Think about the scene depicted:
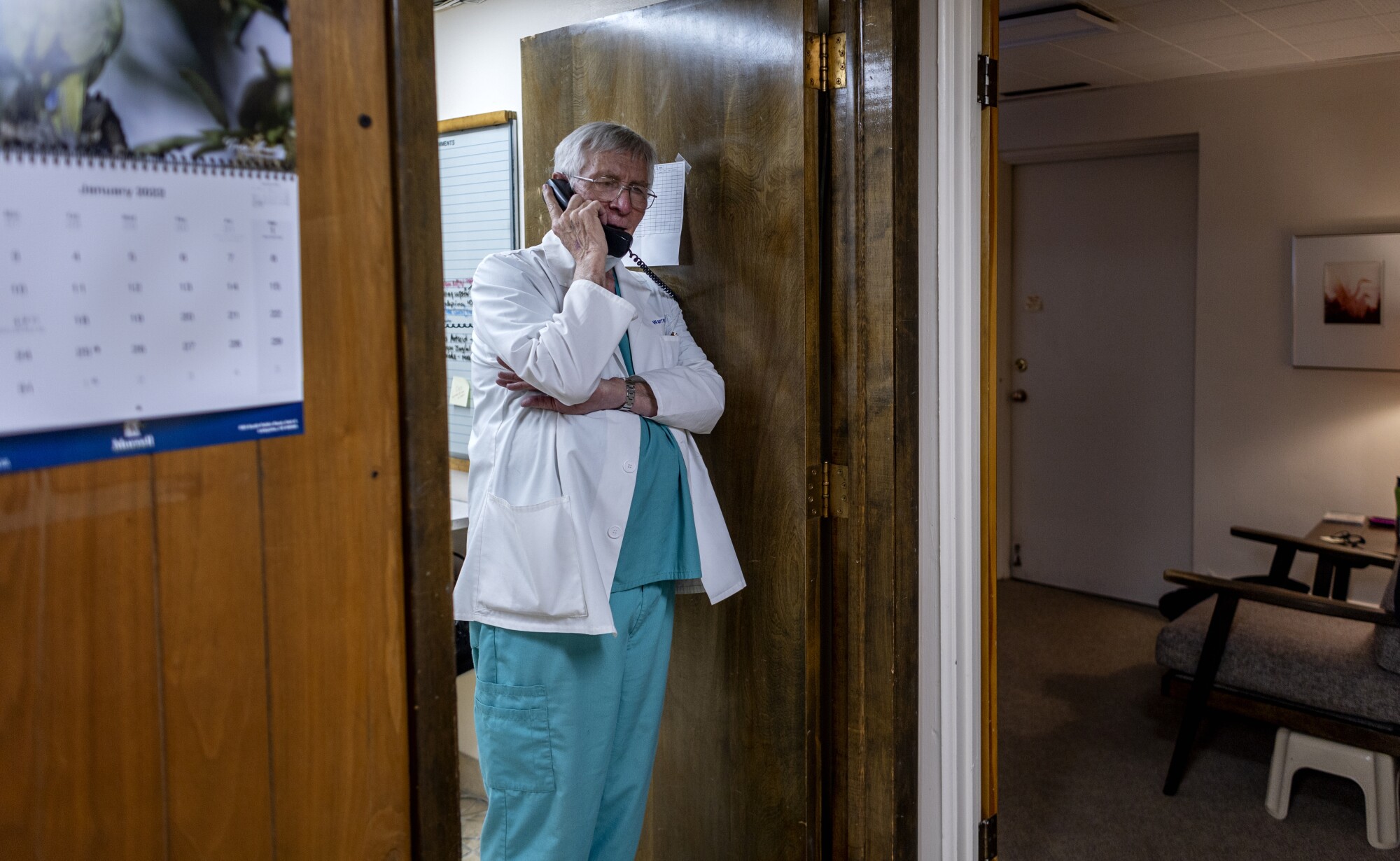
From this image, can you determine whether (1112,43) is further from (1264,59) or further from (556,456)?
(556,456)

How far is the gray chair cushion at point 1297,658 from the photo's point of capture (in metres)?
2.47

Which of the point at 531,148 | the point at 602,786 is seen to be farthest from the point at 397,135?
the point at 531,148

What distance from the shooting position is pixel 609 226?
1.83 meters

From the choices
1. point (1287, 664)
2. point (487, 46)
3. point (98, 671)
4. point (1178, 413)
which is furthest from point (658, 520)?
point (1178, 413)

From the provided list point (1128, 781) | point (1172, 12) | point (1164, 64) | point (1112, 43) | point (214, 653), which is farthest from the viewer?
point (1164, 64)

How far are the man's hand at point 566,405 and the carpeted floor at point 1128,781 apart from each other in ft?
5.35

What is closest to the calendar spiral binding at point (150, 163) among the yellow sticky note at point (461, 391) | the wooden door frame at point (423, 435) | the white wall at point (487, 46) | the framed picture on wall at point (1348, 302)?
the wooden door frame at point (423, 435)

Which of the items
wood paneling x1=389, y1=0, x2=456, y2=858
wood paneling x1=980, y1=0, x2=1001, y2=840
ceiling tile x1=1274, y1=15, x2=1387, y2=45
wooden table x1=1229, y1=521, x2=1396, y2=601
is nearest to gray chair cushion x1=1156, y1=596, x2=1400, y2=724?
wooden table x1=1229, y1=521, x2=1396, y2=601

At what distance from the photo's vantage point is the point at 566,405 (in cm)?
165

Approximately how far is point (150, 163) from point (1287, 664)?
281 cm

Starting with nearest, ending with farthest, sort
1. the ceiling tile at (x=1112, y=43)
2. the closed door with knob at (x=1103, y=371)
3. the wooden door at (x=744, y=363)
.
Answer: the wooden door at (x=744, y=363)
the ceiling tile at (x=1112, y=43)
the closed door with knob at (x=1103, y=371)

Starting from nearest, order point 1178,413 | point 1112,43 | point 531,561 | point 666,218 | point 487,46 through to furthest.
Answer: point 531,561, point 666,218, point 487,46, point 1112,43, point 1178,413

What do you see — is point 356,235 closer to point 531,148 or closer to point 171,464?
point 171,464

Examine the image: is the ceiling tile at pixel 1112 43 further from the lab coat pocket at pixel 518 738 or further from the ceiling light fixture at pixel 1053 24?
the lab coat pocket at pixel 518 738
